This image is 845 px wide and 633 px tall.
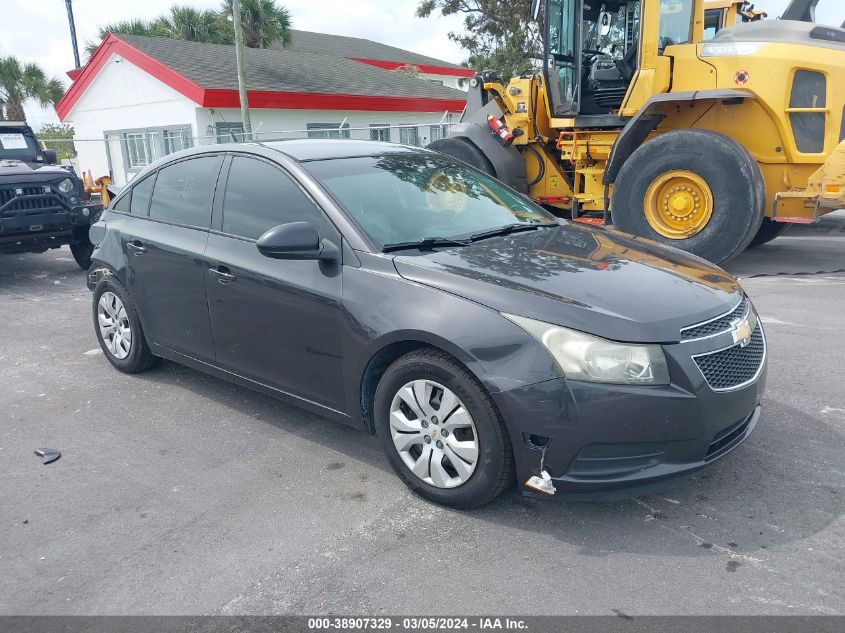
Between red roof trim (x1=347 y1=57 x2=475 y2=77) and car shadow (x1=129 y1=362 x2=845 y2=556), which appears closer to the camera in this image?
car shadow (x1=129 y1=362 x2=845 y2=556)

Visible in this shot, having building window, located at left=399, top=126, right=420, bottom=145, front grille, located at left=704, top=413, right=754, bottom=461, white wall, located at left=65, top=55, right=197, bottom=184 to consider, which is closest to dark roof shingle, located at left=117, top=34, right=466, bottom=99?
white wall, located at left=65, top=55, right=197, bottom=184

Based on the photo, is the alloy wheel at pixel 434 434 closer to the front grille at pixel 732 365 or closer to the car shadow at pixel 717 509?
the car shadow at pixel 717 509

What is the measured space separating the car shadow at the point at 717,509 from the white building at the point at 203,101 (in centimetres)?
1557

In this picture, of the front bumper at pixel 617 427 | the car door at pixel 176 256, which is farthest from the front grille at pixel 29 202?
the front bumper at pixel 617 427

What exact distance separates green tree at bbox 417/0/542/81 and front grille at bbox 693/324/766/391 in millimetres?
27846

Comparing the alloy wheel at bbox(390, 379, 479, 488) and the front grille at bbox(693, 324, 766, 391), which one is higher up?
the front grille at bbox(693, 324, 766, 391)

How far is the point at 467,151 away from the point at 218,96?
40.3ft

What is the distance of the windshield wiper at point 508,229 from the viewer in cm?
389

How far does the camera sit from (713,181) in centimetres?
757

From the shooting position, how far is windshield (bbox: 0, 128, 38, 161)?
1023 cm

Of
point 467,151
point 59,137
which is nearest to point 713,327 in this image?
point 467,151

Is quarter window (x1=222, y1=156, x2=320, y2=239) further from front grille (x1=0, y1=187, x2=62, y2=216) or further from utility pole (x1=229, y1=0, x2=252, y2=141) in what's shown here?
utility pole (x1=229, y1=0, x2=252, y2=141)

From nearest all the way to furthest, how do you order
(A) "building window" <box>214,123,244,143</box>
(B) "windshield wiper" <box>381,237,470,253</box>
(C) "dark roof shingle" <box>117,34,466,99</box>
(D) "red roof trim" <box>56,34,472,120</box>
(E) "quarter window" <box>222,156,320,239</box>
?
(B) "windshield wiper" <box>381,237,470,253</box> < (E) "quarter window" <box>222,156,320,239</box> < (D) "red roof trim" <box>56,34,472,120</box> < (A) "building window" <box>214,123,244,143</box> < (C) "dark roof shingle" <box>117,34,466,99</box>

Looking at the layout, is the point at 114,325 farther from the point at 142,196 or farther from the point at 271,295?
→ the point at 271,295
